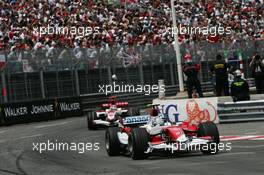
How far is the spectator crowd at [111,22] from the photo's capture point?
30.3 meters

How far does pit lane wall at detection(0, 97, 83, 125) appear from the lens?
27.2m

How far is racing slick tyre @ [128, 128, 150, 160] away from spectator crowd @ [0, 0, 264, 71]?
15357mm

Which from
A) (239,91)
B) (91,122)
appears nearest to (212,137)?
(239,91)

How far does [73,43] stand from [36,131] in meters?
9.08

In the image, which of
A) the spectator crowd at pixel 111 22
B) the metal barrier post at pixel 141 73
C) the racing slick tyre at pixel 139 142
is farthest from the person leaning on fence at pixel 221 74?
the racing slick tyre at pixel 139 142

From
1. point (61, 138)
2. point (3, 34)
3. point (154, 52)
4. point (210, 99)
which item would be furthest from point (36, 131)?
point (154, 52)

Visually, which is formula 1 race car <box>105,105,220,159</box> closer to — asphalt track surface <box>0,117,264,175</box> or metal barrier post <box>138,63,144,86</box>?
asphalt track surface <box>0,117,264,175</box>

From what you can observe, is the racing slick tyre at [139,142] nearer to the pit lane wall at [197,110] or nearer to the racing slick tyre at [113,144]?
the racing slick tyre at [113,144]

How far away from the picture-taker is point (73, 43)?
103 ft

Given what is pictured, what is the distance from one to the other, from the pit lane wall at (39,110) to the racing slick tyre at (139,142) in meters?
15.2

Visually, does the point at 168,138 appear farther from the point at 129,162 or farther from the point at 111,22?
the point at 111,22

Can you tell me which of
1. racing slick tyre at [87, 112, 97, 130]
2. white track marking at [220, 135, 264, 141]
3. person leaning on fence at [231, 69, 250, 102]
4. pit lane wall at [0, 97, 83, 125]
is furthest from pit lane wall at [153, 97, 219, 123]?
pit lane wall at [0, 97, 83, 125]

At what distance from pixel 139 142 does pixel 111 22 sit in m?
22.7

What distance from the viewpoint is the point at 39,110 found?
2839 centimetres
